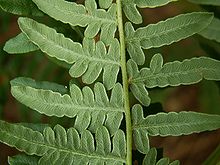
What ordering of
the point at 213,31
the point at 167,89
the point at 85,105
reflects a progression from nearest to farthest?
the point at 85,105, the point at 213,31, the point at 167,89

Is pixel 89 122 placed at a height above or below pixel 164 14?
above

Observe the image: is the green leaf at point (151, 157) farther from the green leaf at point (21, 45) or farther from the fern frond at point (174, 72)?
the green leaf at point (21, 45)

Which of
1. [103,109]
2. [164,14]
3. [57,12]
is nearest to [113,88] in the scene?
Answer: [103,109]

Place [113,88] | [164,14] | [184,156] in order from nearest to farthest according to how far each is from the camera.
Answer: [113,88] < [184,156] < [164,14]

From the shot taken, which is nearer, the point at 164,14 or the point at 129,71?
the point at 129,71

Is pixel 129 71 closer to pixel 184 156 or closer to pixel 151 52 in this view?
pixel 151 52

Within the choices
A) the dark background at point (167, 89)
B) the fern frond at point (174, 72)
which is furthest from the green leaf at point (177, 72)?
the dark background at point (167, 89)

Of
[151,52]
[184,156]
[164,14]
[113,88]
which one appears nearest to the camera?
[113,88]

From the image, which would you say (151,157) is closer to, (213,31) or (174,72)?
(174,72)

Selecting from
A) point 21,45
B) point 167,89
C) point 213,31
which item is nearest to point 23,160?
point 21,45
